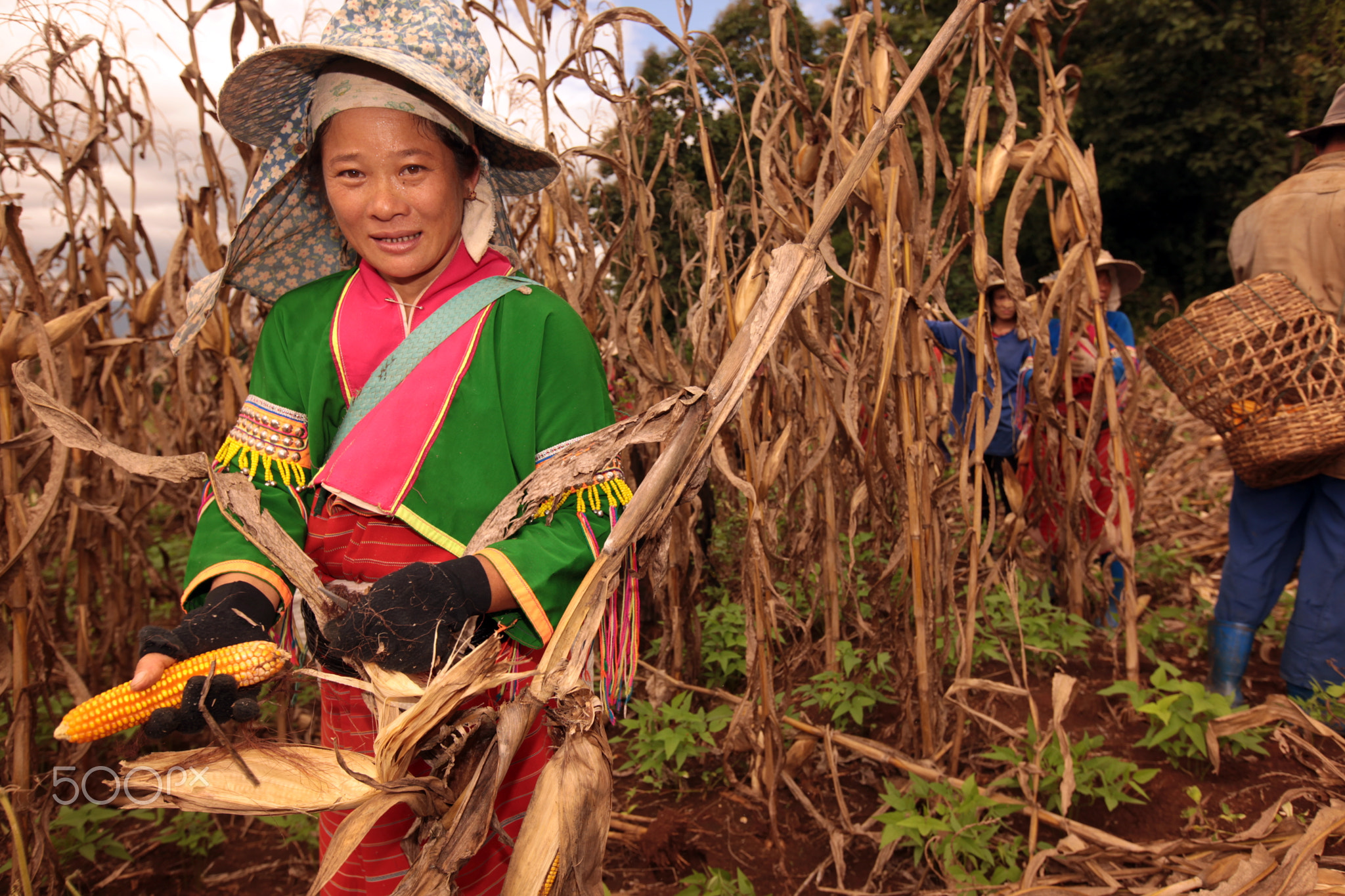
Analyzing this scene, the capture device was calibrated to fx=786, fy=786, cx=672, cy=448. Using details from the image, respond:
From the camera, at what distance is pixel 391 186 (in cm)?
114

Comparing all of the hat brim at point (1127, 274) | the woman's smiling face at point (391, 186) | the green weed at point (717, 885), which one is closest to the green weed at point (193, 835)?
the green weed at point (717, 885)

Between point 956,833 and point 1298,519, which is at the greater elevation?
point 1298,519

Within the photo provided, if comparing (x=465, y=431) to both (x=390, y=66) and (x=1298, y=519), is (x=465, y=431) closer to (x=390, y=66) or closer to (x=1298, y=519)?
(x=390, y=66)

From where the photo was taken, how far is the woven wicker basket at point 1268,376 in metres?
2.26

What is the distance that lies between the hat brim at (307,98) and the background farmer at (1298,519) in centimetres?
243

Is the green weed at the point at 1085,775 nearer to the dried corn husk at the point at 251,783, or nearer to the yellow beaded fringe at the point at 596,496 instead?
the yellow beaded fringe at the point at 596,496

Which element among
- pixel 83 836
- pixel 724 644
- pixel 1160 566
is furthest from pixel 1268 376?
pixel 83 836

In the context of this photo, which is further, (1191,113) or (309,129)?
(1191,113)

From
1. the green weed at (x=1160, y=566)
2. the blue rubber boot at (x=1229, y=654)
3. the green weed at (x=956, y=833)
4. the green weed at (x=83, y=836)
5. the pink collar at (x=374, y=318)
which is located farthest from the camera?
the green weed at (x=1160, y=566)

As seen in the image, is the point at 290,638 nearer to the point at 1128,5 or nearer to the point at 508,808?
the point at 508,808

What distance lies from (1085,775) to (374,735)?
1846mm

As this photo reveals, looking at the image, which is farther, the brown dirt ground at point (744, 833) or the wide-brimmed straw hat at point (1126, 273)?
the wide-brimmed straw hat at point (1126, 273)

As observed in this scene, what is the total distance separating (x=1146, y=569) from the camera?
391cm

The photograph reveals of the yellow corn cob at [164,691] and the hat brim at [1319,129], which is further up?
the hat brim at [1319,129]
